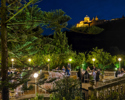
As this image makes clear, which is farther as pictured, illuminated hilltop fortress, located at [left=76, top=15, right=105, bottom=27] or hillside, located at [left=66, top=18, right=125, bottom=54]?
hillside, located at [left=66, top=18, right=125, bottom=54]

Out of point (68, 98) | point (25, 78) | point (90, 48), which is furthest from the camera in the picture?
point (90, 48)

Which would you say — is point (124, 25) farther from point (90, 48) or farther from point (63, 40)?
point (63, 40)

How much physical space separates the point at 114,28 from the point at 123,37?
5.31m

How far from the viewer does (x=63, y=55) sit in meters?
18.2

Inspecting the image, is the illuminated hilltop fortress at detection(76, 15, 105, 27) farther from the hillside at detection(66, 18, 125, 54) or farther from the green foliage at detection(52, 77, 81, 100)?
the hillside at detection(66, 18, 125, 54)

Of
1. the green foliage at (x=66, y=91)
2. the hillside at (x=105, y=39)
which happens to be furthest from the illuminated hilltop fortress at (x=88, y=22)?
the hillside at (x=105, y=39)

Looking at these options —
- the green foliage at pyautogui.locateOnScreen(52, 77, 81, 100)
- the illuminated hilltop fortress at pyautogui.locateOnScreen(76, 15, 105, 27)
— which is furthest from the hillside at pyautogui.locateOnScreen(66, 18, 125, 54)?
the green foliage at pyautogui.locateOnScreen(52, 77, 81, 100)

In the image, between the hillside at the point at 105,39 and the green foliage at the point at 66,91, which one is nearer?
the green foliage at the point at 66,91

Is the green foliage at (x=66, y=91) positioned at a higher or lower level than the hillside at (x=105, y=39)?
lower

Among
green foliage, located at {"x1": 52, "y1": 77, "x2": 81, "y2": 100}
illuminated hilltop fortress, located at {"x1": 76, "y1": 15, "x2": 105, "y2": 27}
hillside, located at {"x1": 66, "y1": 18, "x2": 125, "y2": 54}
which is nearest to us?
green foliage, located at {"x1": 52, "y1": 77, "x2": 81, "y2": 100}

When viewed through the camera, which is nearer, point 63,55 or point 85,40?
point 63,55

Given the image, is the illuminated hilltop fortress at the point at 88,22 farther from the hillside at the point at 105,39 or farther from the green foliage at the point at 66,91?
the hillside at the point at 105,39

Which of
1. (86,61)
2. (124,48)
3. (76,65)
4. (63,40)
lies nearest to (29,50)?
(76,65)

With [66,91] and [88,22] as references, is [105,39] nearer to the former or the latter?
[88,22]
